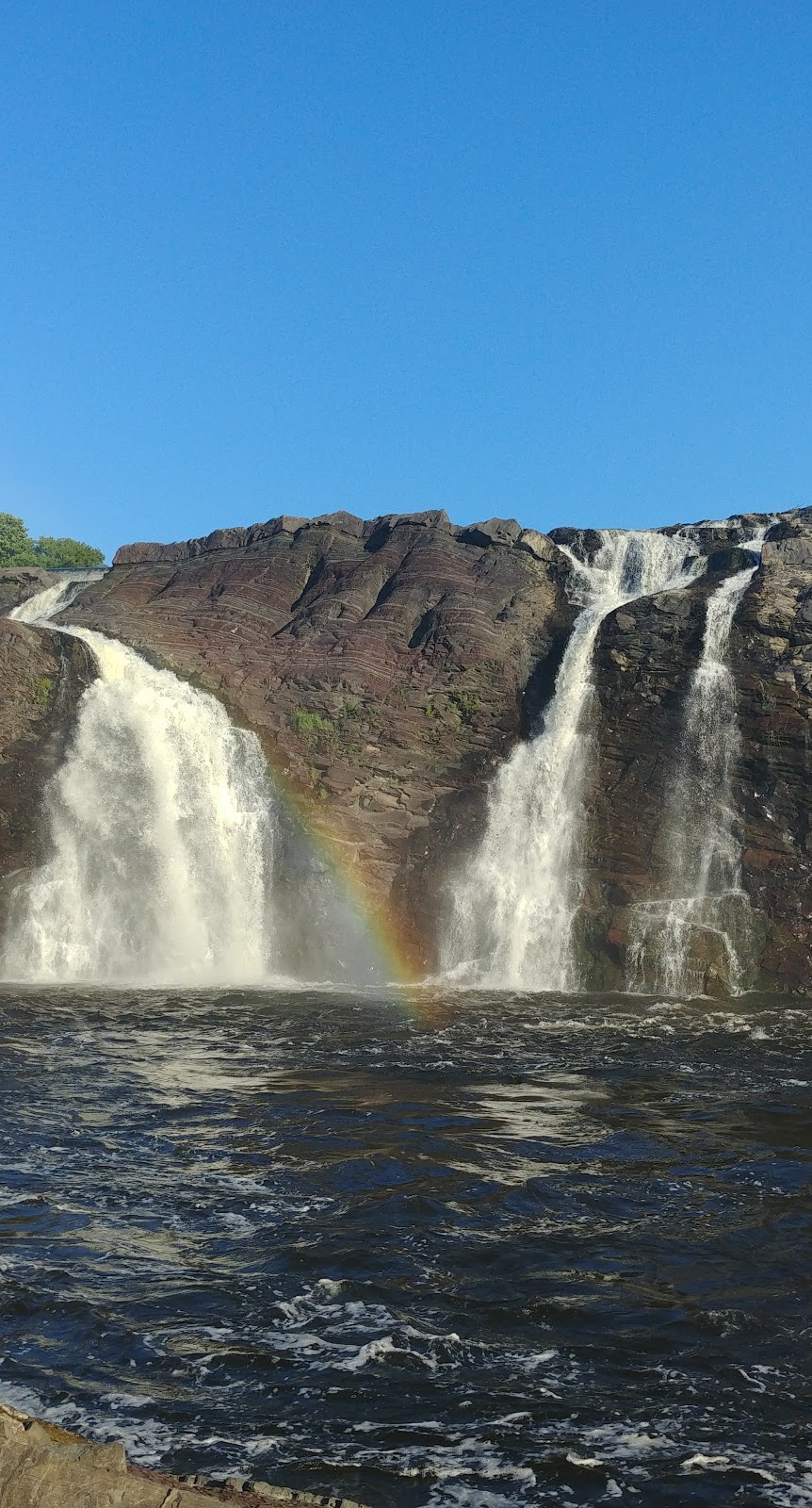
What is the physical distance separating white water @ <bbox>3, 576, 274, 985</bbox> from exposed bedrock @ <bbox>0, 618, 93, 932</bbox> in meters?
0.46

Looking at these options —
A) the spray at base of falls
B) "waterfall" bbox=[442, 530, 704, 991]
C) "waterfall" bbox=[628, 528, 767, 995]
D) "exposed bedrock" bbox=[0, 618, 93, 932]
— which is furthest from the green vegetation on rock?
"waterfall" bbox=[628, 528, 767, 995]

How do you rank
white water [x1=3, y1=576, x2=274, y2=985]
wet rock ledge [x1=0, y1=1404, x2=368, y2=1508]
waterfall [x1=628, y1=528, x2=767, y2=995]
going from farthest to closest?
white water [x1=3, y1=576, x2=274, y2=985], waterfall [x1=628, y1=528, x2=767, y2=995], wet rock ledge [x1=0, y1=1404, x2=368, y2=1508]

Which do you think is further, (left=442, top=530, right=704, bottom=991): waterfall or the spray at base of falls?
(left=442, top=530, right=704, bottom=991): waterfall

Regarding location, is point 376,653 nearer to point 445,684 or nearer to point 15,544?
point 445,684

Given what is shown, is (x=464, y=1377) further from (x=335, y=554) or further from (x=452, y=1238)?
(x=335, y=554)

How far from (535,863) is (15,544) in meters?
58.4

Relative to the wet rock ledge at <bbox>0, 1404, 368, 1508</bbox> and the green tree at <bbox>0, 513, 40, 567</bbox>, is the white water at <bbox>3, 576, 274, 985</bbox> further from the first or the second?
the green tree at <bbox>0, 513, 40, 567</bbox>

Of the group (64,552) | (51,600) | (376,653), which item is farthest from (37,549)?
(376,653)

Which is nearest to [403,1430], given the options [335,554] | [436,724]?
[436,724]

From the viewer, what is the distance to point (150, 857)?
102ft

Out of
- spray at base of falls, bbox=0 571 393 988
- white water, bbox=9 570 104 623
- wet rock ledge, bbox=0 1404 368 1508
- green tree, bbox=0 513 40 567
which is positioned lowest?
wet rock ledge, bbox=0 1404 368 1508

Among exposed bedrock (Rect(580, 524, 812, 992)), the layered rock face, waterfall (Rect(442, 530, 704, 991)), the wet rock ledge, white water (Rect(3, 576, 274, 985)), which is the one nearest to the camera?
the wet rock ledge

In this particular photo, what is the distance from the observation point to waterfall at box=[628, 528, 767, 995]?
2944 cm

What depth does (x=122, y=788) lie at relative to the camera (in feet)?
105
